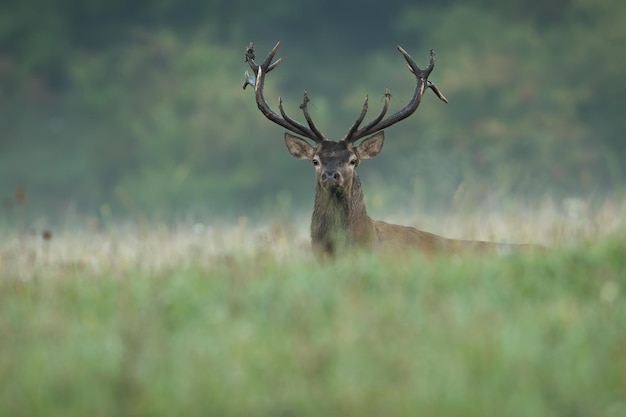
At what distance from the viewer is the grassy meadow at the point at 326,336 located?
475 centimetres

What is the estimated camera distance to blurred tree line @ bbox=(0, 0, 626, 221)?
35656 mm

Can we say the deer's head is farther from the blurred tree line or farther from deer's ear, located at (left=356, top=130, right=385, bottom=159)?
the blurred tree line

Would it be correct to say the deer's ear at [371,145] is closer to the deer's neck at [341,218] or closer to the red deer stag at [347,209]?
the red deer stag at [347,209]

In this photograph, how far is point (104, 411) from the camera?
15.3 ft

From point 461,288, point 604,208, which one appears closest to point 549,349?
point 461,288

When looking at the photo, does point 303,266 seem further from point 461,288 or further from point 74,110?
point 74,110

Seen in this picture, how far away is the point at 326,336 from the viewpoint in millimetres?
5281

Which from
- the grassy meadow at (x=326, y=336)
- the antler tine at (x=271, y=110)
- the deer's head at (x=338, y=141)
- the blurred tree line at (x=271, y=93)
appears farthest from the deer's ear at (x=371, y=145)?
the blurred tree line at (x=271, y=93)

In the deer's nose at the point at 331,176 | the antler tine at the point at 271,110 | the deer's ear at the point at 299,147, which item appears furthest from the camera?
the deer's ear at the point at 299,147

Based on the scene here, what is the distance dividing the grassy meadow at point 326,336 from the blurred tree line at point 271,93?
26.8 meters

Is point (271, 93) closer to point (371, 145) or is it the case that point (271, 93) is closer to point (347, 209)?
point (371, 145)

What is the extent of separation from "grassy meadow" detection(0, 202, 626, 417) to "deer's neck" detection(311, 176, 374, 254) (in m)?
2.31

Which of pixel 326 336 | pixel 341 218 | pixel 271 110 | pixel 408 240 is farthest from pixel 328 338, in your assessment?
pixel 271 110

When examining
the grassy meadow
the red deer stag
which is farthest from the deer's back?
the grassy meadow
